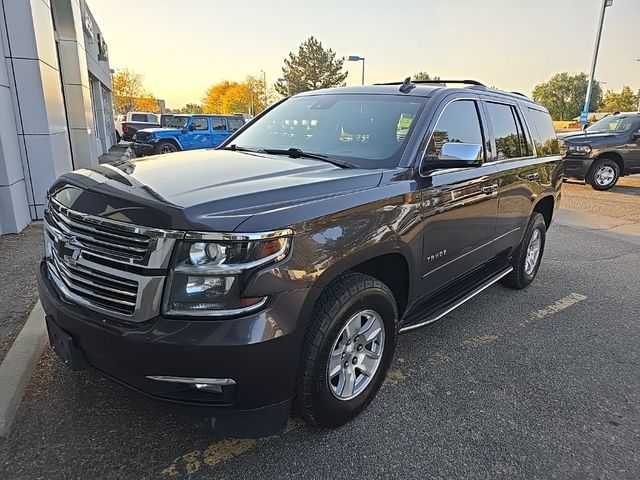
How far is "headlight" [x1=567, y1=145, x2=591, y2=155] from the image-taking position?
39.7ft

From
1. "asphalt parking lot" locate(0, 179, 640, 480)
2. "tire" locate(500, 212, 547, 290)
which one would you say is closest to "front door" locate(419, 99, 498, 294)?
"asphalt parking lot" locate(0, 179, 640, 480)

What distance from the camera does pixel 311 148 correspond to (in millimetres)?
3293

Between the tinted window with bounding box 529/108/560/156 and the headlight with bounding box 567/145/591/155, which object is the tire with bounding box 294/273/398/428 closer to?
the tinted window with bounding box 529/108/560/156

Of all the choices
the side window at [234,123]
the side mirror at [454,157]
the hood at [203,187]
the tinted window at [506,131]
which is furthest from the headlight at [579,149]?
the side window at [234,123]

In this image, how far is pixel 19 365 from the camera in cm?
300

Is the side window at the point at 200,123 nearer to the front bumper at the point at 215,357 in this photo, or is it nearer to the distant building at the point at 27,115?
the distant building at the point at 27,115

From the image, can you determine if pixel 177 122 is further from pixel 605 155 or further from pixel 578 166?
pixel 605 155

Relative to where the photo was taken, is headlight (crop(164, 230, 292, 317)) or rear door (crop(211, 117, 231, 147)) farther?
rear door (crop(211, 117, 231, 147))

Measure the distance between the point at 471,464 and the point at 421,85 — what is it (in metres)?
2.66

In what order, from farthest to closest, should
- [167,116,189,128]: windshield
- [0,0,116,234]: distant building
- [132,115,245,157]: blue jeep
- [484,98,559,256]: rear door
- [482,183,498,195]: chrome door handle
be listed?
1. [167,116,189,128]: windshield
2. [132,115,245,157]: blue jeep
3. [0,0,116,234]: distant building
4. [484,98,559,256]: rear door
5. [482,183,498,195]: chrome door handle

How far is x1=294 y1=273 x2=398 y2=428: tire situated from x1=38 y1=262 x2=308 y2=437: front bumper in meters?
0.14

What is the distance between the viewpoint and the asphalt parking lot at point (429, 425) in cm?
232

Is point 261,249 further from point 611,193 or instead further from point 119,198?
point 611,193

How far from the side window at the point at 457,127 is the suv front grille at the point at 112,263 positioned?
6.09 ft
